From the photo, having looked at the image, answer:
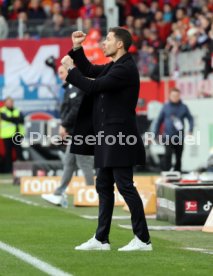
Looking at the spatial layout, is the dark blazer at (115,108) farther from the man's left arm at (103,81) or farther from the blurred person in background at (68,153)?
the blurred person in background at (68,153)

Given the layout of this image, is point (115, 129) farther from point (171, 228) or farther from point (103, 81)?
point (171, 228)

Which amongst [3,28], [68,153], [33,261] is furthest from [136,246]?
[3,28]

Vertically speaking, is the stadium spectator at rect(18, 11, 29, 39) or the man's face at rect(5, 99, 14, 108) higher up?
the stadium spectator at rect(18, 11, 29, 39)

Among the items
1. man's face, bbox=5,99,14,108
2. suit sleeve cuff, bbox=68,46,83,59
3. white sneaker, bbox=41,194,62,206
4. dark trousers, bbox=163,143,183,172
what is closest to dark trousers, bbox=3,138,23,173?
man's face, bbox=5,99,14,108

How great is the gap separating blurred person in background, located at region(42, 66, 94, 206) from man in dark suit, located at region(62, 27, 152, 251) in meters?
5.90

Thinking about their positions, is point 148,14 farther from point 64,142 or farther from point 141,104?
point 64,142

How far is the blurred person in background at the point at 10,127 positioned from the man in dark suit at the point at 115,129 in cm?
1703

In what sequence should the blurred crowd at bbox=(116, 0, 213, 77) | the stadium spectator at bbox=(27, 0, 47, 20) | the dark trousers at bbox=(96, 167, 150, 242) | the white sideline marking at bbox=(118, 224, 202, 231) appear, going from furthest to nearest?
the stadium spectator at bbox=(27, 0, 47, 20), the blurred crowd at bbox=(116, 0, 213, 77), the white sideline marking at bbox=(118, 224, 202, 231), the dark trousers at bbox=(96, 167, 150, 242)

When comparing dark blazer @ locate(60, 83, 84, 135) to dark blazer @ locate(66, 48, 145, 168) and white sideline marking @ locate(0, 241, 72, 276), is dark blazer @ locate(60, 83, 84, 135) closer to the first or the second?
white sideline marking @ locate(0, 241, 72, 276)

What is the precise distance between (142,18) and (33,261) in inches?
947

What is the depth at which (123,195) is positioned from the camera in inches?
420

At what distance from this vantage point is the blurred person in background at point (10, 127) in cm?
2788

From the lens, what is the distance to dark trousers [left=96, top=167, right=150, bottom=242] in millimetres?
10602

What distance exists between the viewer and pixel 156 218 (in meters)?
15.1
